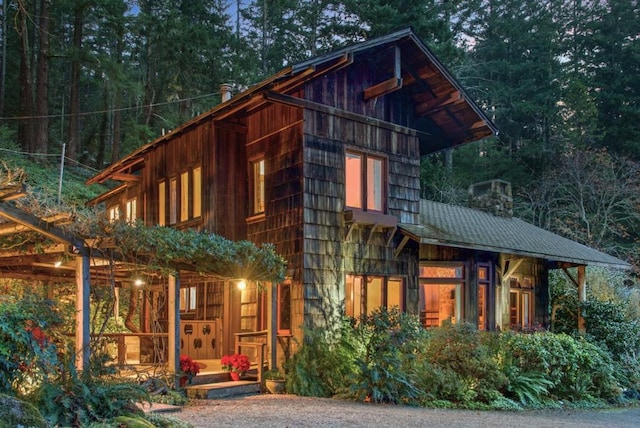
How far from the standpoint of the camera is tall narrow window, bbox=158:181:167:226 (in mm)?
15898

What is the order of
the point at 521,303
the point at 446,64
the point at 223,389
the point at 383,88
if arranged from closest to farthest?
the point at 223,389
the point at 383,88
the point at 521,303
the point at 446,64

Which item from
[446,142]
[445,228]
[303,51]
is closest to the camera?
[445,228]

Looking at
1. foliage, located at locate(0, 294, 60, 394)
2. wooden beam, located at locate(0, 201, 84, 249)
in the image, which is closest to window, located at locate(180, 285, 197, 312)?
→ wooden beam, located at locate(0, 201, 84, 249)

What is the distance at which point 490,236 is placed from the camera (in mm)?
14969

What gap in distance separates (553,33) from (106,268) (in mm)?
30192

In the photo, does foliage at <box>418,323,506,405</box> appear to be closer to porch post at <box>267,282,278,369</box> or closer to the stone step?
porch post at <box>267,282,278,369</box>

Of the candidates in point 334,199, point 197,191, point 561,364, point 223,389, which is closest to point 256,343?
point 223,389

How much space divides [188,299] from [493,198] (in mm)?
10209

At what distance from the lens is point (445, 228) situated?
14.3 metres

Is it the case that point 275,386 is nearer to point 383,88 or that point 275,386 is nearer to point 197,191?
point 197,191

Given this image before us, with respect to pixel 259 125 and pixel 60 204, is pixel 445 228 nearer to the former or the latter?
pixel 259 125

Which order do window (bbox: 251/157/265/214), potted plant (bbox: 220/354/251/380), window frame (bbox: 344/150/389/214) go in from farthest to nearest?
Answer: window (bbox: 251/157/265/214)
window frame (bbox: 344/150/389/214)
potted plant (bbox: 220/354/251/380)

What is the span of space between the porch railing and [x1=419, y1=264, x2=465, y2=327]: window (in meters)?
4.10

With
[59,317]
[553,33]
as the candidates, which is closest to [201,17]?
[553,33]
